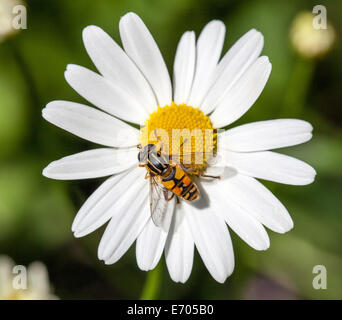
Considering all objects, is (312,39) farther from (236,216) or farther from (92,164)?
(92,164)

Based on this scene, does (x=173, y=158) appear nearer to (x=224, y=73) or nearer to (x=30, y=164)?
(x=224, y=73)

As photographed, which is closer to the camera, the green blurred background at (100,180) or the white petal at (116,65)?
the white petal at (116,65)

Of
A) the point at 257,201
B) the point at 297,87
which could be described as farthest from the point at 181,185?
the point at 297,87

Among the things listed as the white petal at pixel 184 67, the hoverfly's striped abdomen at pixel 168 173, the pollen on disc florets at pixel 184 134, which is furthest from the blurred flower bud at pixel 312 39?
the hoverfly's striped abdomen at pixel 168 173

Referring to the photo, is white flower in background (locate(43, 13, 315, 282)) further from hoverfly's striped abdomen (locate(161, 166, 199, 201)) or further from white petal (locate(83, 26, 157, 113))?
hoverfly's striped abdomen (locate(161, 166, 199, 201))

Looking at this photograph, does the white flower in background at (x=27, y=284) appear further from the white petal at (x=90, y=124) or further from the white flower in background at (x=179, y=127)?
the white petal at (x=90, y=124)

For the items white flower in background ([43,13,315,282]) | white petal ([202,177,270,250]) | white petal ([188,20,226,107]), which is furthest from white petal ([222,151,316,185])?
white petal ([188,20,226,107])

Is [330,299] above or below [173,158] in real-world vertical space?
below
